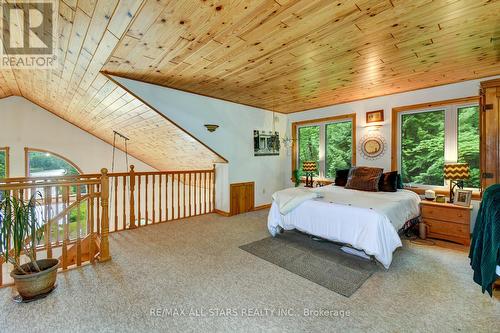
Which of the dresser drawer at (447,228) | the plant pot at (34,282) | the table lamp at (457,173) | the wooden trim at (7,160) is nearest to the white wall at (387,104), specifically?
the table lamp at (457,173)

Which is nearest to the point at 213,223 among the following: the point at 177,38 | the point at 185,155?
the point at 185,155

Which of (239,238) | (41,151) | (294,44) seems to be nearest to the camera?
(294,44)

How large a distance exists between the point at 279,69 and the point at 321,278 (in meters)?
2.46

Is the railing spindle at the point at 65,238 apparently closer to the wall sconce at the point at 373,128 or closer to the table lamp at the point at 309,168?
the table lamp at the point at 309,168

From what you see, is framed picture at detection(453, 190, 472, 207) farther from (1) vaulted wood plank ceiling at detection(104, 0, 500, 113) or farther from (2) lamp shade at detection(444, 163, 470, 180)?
(1) vaulted wood plank ceiling at detection(104, 0, 500, 113)

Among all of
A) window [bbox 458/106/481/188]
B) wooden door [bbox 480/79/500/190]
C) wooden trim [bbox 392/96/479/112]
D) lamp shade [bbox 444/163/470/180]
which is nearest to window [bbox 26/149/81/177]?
wooden trim [bbox 392/96/479/112]

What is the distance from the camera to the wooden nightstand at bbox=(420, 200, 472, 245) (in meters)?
3.08

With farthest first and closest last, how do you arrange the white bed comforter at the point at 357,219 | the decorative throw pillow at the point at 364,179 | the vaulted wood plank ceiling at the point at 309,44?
the decorative throw pillow at the point at 364,179, the white bed comforter at the point at 357,219, the vaulted wood plank ceiling at the point at 309,44

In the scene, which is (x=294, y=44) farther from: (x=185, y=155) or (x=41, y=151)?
(x=41, y=151)

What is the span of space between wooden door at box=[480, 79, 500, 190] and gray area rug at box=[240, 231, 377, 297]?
1.72m

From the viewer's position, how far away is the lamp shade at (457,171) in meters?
3.19

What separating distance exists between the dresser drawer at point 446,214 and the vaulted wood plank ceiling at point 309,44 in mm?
1873

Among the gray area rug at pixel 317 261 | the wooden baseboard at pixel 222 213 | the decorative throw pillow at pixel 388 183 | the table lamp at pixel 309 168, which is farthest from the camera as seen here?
the table lamp at pixel 309 168

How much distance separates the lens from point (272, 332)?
160 centimetres
